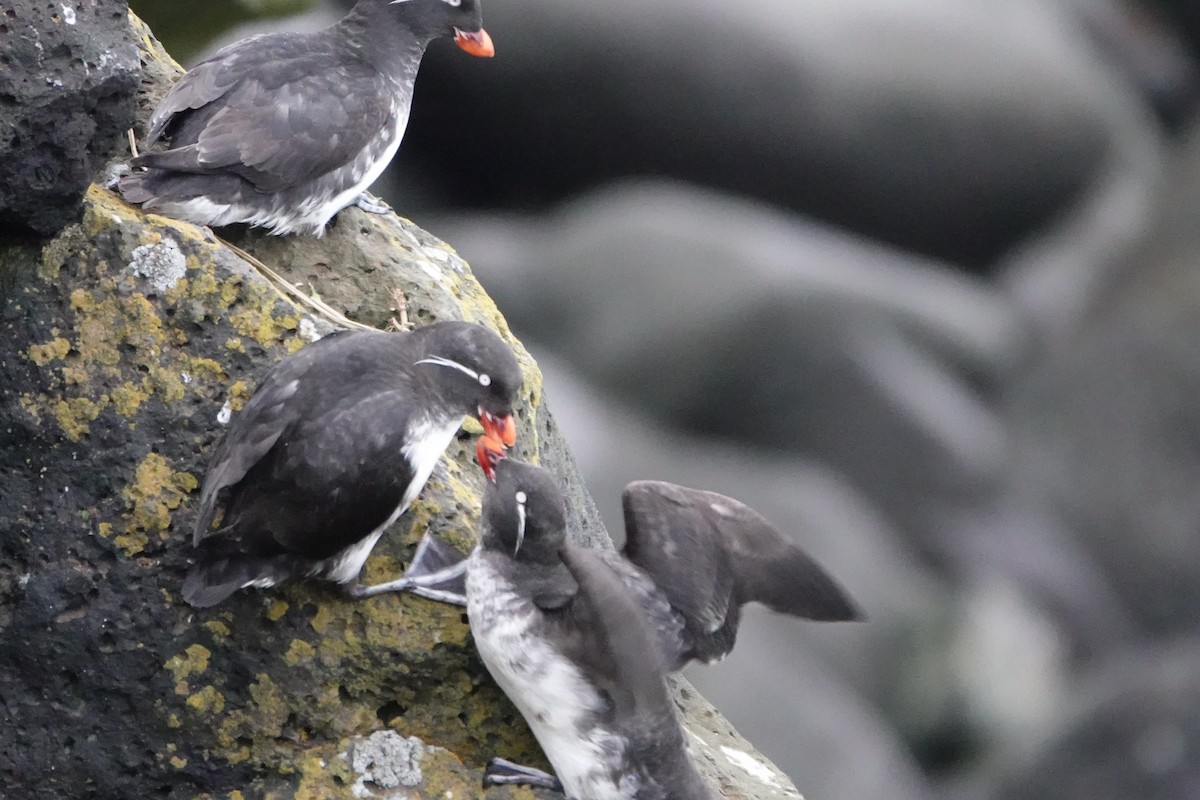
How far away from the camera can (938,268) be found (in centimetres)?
1430

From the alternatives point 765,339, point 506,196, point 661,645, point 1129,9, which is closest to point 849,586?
point 765,339

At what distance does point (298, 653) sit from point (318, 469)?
1.68 feet

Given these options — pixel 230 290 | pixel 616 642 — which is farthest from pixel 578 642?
pixel 230 290

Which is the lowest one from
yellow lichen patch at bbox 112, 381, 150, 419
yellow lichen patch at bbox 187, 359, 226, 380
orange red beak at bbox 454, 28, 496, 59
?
yellow lichen patch at bbox 112, 381, 150, 419

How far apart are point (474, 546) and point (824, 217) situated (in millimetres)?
10253

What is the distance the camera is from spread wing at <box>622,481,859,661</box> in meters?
4.44

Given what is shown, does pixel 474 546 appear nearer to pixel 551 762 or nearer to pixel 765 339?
pixel 551 762

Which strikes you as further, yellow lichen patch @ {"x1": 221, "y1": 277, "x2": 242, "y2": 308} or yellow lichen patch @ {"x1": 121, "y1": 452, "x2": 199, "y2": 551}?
yellow lichen patch @ {"x1": 221, "y1": 277, "x2": 242, "y2": 308}

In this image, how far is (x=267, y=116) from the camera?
455 cm

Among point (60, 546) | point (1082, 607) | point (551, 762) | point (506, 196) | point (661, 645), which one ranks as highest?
point (661, 645)

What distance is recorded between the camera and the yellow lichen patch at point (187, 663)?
401cm

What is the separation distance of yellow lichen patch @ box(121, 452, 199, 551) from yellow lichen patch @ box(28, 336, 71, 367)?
35 centimetres

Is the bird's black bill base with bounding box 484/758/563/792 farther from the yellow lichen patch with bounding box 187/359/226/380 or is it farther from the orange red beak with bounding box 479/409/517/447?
the yellow lichen patch with bounding box 187/359/226/380

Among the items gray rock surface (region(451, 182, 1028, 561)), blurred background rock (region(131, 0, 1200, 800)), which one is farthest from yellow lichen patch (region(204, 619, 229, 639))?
gray rock surface (region(451, 182, 1028, 561))
